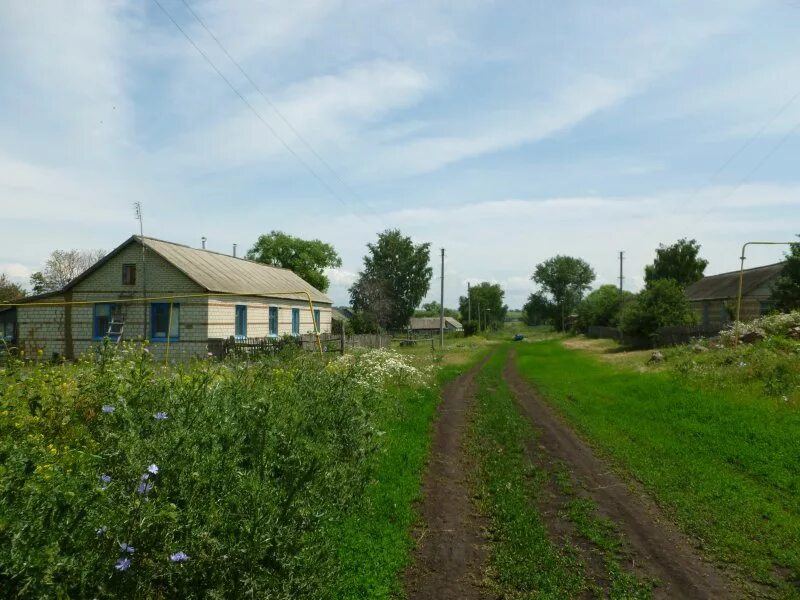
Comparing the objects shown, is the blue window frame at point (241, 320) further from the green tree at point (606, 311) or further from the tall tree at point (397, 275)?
the green tree at point (606, 311)

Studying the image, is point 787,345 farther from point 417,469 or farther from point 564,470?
point 417,469

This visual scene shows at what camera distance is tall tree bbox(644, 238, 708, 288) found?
72.9 metres

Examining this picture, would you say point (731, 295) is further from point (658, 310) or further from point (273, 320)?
point (273, 320)

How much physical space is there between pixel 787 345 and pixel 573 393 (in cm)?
791

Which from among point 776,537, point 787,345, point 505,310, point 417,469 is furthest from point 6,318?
point 505,310

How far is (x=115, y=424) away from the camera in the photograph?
4.77 metres

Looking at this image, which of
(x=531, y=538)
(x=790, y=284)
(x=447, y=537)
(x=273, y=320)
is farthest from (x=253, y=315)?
(x=790, y=284)

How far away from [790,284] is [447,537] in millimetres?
35805

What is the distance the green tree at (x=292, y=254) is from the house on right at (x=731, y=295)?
1731 inches

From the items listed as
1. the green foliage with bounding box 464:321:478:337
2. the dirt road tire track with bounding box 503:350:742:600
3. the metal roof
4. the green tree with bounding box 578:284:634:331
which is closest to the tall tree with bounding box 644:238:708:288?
the green tree with bounding box 578:284:634:331

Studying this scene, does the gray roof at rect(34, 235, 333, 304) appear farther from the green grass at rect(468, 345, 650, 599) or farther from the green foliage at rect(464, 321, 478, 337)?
the green foliage at rect(464, 321, 478, 337)

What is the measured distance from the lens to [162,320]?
83.4 ft

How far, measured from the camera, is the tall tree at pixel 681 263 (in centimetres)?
7294

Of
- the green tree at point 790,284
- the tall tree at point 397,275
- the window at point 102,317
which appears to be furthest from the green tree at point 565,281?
the window at point 102,317
